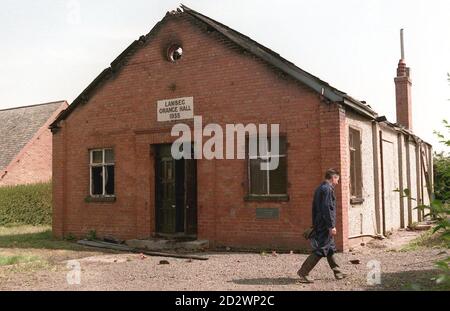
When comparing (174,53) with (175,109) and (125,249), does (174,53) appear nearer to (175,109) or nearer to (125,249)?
(175,109)

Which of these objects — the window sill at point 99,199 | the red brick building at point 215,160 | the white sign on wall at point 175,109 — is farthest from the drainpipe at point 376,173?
the window sill at point 99,199

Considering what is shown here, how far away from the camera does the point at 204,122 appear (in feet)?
41.9

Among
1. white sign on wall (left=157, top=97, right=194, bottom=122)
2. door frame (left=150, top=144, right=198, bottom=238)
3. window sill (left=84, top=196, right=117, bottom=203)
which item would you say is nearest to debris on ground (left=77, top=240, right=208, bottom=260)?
door frame (left=150, top=144, right=198, bottom=238)

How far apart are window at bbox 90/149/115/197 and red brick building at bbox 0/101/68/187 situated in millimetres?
13643

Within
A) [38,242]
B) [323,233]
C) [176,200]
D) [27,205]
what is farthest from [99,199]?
[27,205]

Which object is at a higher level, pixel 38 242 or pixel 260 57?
pixel 260 57

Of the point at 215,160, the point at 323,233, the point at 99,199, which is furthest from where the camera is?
the point at 99,199

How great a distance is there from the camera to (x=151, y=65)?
14.1 m

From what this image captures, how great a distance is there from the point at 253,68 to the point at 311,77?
162 centimetres

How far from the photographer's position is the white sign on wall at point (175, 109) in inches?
516

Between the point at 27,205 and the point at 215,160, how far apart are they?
45.8 ft

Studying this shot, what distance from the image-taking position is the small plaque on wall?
11.7 m

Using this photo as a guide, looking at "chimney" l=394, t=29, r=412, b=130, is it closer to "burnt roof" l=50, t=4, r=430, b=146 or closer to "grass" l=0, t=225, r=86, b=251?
"burnt roof" l=50, t=4, r=430, b=146

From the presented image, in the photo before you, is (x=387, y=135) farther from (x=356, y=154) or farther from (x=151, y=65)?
(x=151, y=65)
